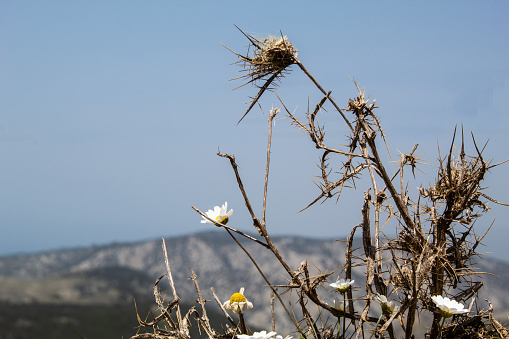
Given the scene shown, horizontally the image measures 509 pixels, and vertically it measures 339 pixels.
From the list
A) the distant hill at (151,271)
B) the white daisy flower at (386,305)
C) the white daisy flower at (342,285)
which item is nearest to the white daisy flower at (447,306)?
the white daisy flower at (386,305)

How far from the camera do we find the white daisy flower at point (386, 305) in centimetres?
150

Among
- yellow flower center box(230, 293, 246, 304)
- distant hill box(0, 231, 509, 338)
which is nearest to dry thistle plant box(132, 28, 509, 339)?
yellow flower center box(230, 293, 246, 304)

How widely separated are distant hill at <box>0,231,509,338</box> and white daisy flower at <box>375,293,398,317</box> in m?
11.1

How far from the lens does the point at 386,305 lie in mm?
1498

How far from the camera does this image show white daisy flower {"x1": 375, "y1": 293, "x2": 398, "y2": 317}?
150cm

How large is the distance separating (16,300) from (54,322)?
1898 millimetres

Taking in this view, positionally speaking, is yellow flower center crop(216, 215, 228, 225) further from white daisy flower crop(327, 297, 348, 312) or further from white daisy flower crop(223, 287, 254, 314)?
white daisy flower crop(327, 297, 348, 312)

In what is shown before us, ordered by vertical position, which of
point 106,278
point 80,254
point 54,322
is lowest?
point 54,322

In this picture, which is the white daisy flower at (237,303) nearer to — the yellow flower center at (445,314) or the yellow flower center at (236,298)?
the yellow flower center at (236,298)

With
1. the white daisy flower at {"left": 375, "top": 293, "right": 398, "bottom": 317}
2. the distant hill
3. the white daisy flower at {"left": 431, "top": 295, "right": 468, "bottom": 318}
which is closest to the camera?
the white daisy flower at {"left": 431, "top": 295, "right": 468, "bottom": 318}

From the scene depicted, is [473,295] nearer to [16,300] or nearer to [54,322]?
[54,322]

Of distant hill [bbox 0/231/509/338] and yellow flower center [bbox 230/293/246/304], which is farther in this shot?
A: distant hill [bbox 0/231/509/338]

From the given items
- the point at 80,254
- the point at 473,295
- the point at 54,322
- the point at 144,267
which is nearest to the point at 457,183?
the point at 473,295

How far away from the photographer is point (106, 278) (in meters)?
19.5
